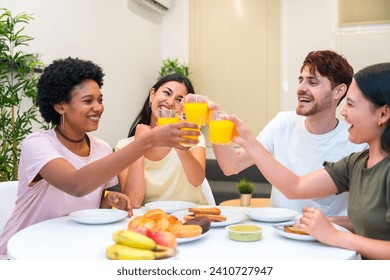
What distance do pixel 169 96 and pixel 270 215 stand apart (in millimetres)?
1097

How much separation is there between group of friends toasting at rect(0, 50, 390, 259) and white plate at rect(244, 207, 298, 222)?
0.07m

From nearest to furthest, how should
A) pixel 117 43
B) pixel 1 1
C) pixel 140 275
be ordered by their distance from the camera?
pixel 140 275, pixel 1 1, pixel 117 43

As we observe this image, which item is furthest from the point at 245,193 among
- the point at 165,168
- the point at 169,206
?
the point at 169,206

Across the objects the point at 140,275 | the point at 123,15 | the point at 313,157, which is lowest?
the point at 140,275

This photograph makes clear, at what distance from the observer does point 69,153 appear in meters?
1.92

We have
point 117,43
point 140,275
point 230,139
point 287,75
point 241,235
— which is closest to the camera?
point 140,275

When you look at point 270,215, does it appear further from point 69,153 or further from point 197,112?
point 69,153

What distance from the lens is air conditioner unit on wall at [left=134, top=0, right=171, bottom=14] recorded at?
5432mm

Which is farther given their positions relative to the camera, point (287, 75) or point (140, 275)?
point (287, 75)

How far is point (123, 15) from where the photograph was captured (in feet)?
16.5

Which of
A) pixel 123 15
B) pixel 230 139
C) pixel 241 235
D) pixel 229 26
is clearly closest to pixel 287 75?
pixel 229 26

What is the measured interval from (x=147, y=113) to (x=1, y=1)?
1.60m

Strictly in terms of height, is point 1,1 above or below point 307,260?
above

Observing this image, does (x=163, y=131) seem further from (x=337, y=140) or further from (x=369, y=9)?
(x=369, y=9)
